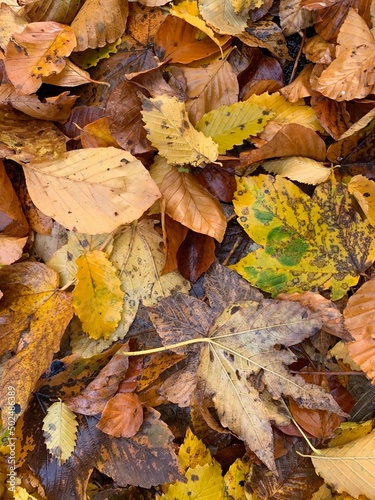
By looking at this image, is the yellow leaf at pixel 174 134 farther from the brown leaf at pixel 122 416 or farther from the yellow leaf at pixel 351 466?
the yellow leaf at pixel 351 466

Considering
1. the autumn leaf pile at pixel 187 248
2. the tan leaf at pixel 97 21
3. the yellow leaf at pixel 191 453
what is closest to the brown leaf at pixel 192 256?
the autumn leaf pile at pixel 187 248

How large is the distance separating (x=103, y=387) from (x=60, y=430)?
0.62 ft

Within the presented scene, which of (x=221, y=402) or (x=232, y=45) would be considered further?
(x=232, y=45)

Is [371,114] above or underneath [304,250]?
above

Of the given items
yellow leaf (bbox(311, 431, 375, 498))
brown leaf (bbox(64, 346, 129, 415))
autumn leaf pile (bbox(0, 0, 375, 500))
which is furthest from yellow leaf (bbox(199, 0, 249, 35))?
yellow leaf (bbox(311, 431, 375, 498))

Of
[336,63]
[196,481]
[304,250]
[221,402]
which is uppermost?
[336,63]

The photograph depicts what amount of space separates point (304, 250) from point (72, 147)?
2.56 feet

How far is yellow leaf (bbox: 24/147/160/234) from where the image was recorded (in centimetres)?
135

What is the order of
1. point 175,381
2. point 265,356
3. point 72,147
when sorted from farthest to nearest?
1. point 72,147
2. point 175,381
3. point 265,356

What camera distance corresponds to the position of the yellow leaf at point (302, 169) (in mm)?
1429

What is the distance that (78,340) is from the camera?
1.57 metres

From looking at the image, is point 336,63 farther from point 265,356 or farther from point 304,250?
point 265,356

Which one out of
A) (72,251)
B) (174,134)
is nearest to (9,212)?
(72,251)

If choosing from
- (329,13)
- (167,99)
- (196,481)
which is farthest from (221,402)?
(329,13)
